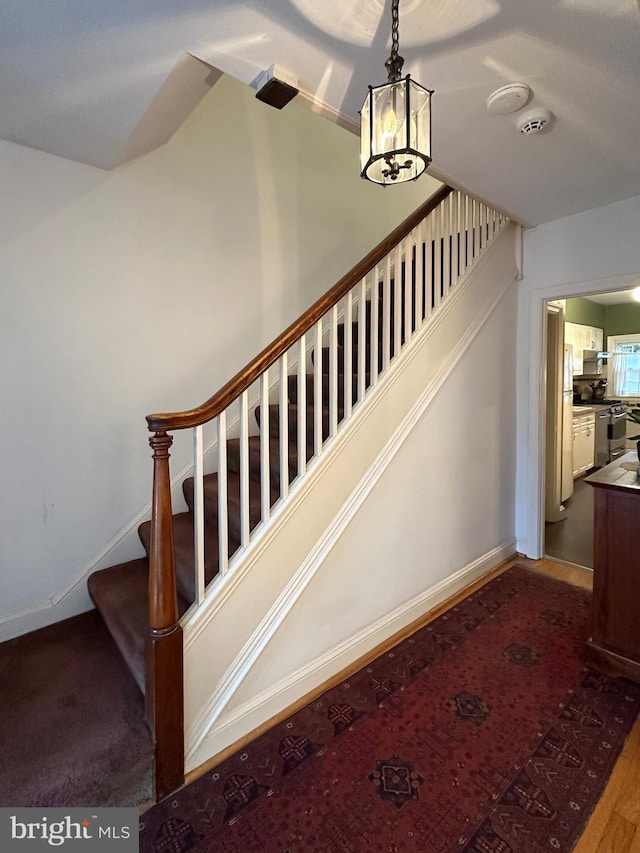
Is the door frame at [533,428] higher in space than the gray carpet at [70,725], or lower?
higher

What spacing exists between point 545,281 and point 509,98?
1664mm

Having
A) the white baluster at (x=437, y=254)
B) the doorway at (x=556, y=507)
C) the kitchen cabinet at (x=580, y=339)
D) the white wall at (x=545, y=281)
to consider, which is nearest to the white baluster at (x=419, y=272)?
the white baluster at (x=437, y=254)

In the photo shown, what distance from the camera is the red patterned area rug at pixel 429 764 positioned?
1229mm

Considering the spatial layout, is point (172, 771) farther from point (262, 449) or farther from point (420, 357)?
point (420, 357)

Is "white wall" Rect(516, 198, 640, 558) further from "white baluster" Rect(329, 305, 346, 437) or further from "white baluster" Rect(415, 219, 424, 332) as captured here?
"white baluster" Rect(329, 305, 346, 437)

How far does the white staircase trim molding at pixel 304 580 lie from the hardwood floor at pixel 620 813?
1.04 m

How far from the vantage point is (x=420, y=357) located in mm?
2295

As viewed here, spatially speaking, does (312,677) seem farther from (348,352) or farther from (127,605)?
(348,352)

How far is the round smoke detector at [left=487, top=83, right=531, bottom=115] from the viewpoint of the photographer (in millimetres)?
1502

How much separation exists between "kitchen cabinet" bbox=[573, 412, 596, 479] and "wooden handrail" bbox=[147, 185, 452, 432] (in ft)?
13.9

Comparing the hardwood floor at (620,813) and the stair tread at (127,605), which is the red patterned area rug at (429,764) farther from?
the stair tread at (127,605)

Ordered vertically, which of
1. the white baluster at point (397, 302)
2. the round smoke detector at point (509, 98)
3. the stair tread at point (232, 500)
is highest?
the round smoke detector at point (509, 98)

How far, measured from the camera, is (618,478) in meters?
1.98

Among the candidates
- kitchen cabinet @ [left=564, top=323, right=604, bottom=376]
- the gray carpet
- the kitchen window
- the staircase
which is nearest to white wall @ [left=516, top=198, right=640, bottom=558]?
the staircase
